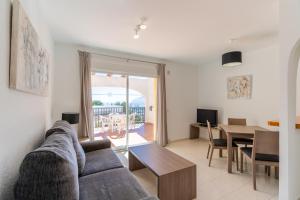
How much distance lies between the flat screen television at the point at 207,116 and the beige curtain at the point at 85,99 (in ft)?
10.6

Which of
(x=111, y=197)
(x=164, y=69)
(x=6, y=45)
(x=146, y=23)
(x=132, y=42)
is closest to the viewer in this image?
(x=6, y=45)

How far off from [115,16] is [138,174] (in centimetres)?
261

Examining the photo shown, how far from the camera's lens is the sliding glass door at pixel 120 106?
3.77 metres

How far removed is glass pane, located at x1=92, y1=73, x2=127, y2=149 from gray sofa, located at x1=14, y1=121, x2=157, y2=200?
1704mm

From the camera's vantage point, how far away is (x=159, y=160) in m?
2.14

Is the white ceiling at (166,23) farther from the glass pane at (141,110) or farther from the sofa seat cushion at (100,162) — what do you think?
the sofa seat cushion at (100,162)

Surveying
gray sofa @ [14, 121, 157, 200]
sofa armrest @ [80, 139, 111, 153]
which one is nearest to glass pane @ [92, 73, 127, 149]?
sofa armrest @ [80, 139, 111, 153]


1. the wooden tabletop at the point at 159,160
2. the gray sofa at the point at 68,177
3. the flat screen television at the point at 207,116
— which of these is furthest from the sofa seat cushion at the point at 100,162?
the flat screen television at the point at 207,116

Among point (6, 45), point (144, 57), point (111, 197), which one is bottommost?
→ point (111, 197)

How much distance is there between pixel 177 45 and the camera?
3.28 metres

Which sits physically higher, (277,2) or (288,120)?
(277,2)

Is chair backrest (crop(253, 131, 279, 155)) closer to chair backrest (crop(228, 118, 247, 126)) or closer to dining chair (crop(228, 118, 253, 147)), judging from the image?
dining chair (crop(228, 118, 253, 147))

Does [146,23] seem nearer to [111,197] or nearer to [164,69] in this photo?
[164,69]

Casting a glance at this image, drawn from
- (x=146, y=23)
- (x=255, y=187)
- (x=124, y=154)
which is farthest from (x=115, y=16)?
(x=255, y=187)
